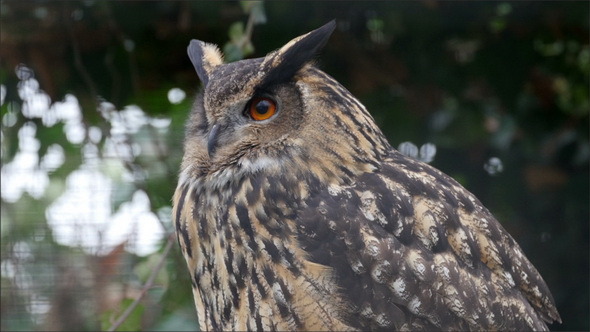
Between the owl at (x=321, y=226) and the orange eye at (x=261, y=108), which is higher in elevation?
the orange eye at (x=261, y=108)

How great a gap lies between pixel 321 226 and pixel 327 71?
116 centimetres

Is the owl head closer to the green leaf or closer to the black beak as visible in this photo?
the black beak

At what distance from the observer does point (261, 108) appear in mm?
1562

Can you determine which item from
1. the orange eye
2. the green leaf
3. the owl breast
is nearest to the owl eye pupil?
the orange eye

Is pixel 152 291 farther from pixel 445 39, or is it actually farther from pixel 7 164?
pixel 445 39

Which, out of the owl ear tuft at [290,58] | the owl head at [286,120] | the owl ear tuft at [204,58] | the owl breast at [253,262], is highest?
the owl ear tuft at [204,58]

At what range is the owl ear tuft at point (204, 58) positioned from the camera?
5.48 ft

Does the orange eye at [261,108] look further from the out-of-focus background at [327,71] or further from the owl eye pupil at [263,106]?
the out-of-focus background at [327,71]

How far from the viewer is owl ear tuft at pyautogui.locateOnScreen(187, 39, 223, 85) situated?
167 cm

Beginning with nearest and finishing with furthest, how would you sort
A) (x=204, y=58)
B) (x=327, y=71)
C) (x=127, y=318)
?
(x=204, y=58) < (x=127, y=318) < (x=327, y=71)

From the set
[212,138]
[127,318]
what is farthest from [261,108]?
[127,318]

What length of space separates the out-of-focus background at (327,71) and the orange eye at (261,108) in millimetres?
848

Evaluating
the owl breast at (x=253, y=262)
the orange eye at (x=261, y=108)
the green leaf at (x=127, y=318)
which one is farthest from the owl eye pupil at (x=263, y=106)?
the green leaf at (x=127, y=318)

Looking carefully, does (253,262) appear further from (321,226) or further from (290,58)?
(290,58)
